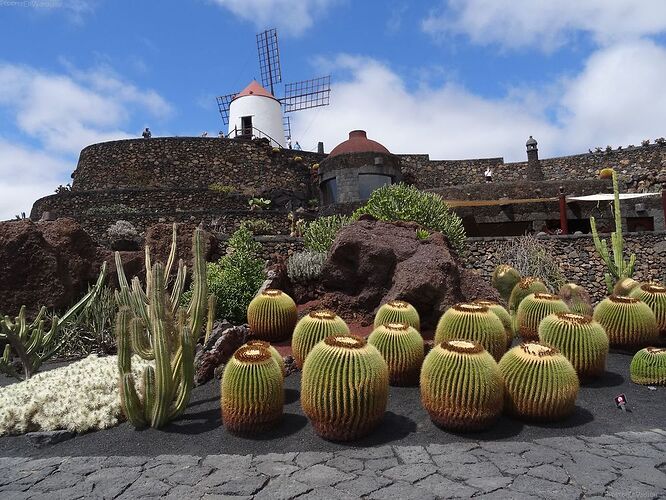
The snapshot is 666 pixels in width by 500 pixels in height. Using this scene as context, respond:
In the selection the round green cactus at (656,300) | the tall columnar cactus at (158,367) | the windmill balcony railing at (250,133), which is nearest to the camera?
the tall columnar cactus at (158,367)

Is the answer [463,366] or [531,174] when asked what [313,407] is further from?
[531,174]

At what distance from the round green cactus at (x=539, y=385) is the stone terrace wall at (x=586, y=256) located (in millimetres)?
8761

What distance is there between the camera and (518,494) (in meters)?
3.32

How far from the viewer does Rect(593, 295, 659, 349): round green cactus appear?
21.1ft

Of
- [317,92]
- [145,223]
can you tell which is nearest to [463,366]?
[145,223]

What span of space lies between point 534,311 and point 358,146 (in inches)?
635

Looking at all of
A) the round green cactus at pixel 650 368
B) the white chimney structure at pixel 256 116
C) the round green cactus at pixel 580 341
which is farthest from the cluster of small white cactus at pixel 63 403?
the white chimney structure at pixel 256 116

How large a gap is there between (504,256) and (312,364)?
972cm

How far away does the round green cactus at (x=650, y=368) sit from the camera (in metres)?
5.49

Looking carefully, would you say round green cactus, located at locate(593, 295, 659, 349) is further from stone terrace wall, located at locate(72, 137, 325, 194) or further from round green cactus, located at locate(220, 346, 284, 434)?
stone terrace wall, located at locate(72, 137, 325, 194)

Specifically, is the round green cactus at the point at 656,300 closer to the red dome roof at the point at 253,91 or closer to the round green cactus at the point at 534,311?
the round green cactus at the point at 534,311

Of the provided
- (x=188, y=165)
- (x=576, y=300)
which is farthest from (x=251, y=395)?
(x=188, y=165)

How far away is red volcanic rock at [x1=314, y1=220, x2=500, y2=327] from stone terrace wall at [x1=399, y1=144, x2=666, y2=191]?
19.1m

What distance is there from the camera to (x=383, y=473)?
3705 mm
